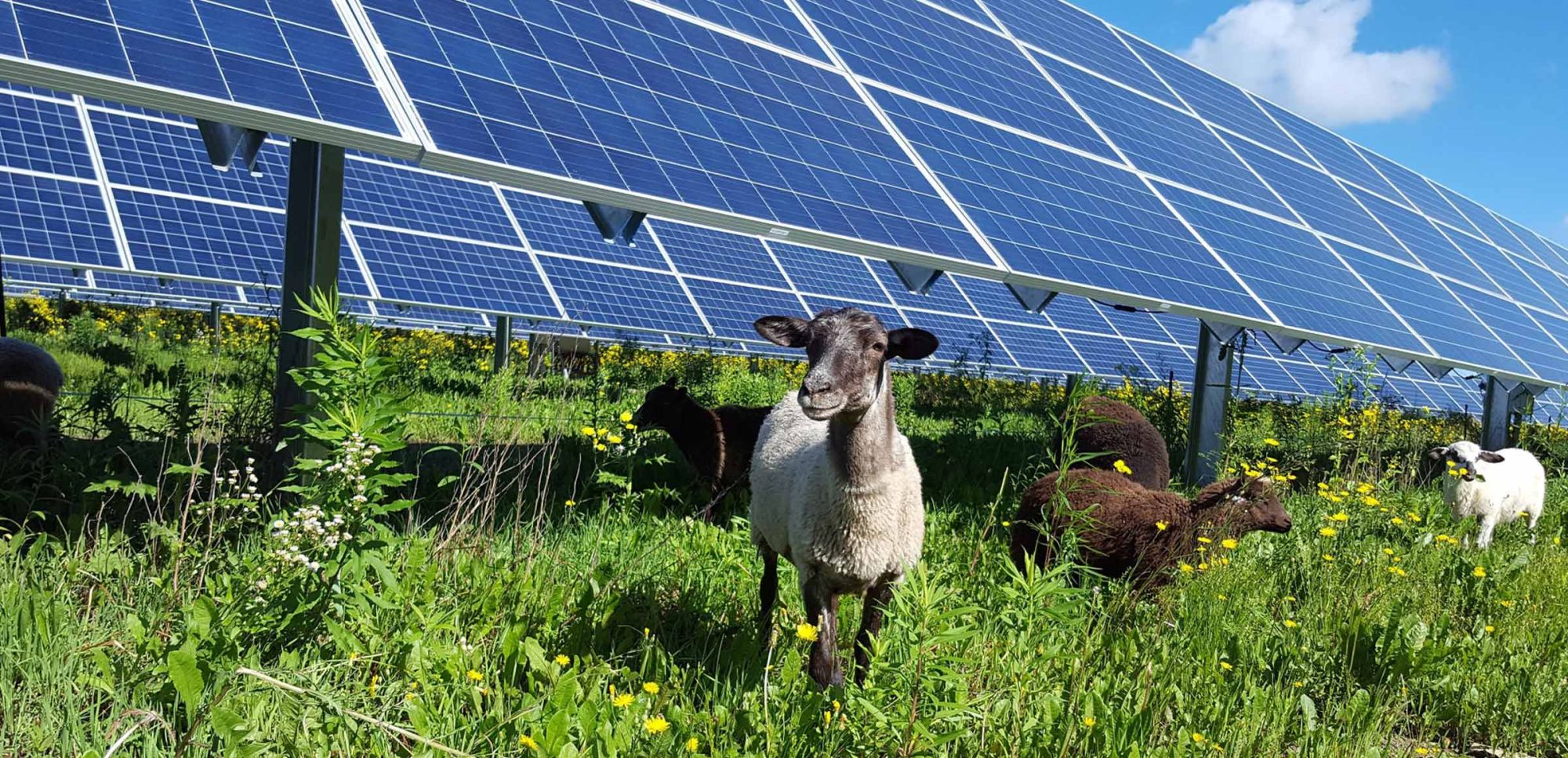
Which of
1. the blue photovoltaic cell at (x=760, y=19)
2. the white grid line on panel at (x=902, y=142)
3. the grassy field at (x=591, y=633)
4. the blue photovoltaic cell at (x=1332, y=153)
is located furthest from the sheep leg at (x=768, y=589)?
the blue photovoltaic cell at (x=1332, y=153)

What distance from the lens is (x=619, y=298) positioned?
16.6 m

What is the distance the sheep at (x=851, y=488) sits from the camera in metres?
4.12

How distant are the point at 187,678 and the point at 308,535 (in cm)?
99

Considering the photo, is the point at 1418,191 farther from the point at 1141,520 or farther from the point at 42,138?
the point at 42,138

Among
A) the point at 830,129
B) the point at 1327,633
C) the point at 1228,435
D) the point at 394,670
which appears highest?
the point at 830,129

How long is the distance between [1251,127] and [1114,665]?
17611 mm

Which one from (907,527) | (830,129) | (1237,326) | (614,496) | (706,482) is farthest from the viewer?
(1237,326)

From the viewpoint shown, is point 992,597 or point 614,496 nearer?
point 992,597

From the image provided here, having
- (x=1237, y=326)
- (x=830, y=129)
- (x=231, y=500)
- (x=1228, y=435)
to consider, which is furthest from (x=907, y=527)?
(x=1228, y=435)

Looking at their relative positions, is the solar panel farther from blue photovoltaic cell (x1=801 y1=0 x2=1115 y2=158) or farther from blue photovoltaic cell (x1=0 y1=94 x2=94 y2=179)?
blue photovoltaic cell (x1=0 y1=94 x2=94 y2=179)

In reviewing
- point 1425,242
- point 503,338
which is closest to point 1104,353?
point 1425,242

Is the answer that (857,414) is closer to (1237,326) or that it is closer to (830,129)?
(830,129)

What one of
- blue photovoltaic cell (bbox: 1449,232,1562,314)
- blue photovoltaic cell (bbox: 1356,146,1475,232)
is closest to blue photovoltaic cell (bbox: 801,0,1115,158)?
blue photovoltaic cell (bbox: 1449,232,1562,314)

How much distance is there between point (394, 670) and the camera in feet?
12.5
